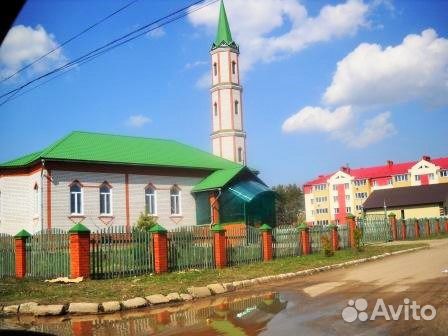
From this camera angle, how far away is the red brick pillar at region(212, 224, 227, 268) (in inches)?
643

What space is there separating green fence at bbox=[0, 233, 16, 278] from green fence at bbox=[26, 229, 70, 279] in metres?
1.02

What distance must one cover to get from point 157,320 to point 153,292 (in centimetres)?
266

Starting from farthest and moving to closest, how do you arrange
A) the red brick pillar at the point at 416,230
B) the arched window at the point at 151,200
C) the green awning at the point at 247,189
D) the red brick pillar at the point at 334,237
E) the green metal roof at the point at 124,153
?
→ the red brick pillar at the point at 416,230 → the arched window at the point at 151,200 → the green awning at the point at 247,189 → the green metal roof at the point at 124,153 → the red brick pillar at the point at 334,237

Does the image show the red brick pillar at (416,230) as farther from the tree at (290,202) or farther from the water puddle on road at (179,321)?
the tree at (290,202)

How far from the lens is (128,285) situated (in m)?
12.8

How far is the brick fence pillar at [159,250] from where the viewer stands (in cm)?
1487

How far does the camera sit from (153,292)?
37.7 ft

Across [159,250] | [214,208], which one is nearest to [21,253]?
[159,250]

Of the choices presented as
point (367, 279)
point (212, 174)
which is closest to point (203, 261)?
point (367, 279)

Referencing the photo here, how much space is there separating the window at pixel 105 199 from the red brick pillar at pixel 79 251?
14448 millimetres

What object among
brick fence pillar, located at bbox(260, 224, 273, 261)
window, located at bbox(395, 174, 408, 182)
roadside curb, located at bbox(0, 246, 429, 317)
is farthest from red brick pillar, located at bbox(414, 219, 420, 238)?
window, located at bbox(395, 174, 408, 182)

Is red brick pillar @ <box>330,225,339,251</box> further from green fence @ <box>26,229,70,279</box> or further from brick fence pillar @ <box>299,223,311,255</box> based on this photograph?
green fence @ <box>26,229,70,279</box>

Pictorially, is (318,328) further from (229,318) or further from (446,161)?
(446,161)

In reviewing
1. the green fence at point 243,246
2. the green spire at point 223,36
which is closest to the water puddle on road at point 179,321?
the green fence at point 243,246
